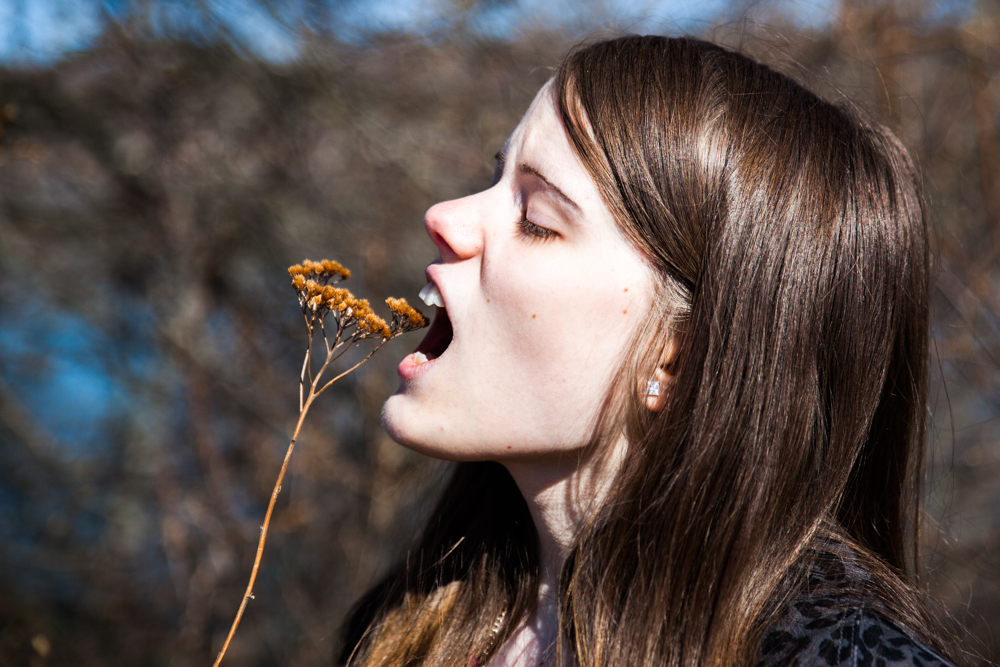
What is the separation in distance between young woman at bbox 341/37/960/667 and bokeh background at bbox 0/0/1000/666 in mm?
1838

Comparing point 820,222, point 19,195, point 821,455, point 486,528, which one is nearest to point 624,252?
point 820,222

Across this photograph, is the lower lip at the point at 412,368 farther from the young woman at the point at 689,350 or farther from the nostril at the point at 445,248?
the nostril at the point at 445,248

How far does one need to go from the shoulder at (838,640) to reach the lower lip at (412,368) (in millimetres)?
746

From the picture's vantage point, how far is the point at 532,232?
4.36 feet

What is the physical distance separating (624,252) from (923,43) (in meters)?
2.95

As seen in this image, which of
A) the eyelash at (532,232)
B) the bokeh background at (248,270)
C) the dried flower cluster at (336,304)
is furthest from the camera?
the bokeh background at (248,270)

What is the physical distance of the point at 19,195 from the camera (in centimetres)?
307

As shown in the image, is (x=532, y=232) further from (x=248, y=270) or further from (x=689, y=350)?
(x=248, y=270)

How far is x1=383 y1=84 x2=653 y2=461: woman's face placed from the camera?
128cm

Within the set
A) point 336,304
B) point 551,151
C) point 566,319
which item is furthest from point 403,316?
point 551,151

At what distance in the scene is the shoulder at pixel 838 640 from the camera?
0.94m

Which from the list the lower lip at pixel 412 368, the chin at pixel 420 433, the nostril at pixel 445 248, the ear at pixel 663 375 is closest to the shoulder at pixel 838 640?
the ear at pixel 663 375

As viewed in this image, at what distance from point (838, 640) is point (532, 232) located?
83 cm

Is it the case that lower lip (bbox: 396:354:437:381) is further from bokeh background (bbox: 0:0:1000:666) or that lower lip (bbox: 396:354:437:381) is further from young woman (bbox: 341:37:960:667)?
bokeh background (bbox: 0:0:1000:666)
